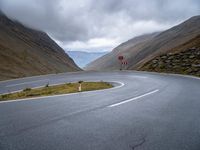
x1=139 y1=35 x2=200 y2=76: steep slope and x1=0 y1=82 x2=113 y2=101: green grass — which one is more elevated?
x1=139 y1=35 x2=200 y2=76: steep slope

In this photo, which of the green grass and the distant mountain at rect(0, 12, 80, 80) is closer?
the green grass

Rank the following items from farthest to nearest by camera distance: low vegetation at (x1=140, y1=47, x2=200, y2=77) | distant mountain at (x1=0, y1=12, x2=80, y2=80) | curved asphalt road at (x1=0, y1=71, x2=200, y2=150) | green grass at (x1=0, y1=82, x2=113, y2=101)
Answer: distant mountain at (x1=0, y1=12, x2=80, y2=80) → low vegetation at (x1=140, y1=47, x2=200, y2=77) → green grass at (x1=0, y1=82, x2=113, y2=101) → curved asphalt road at (x1=0, y1=71, x2=200, y2=150)

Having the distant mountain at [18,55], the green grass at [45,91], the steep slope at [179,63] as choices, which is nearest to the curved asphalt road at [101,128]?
the green grass at [45,91]

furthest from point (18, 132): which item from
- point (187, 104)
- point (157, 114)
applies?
point (187, 104)

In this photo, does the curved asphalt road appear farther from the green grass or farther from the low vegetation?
the low vegetation

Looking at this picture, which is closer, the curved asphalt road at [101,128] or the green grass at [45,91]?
the curved asphalt road at [101,128]

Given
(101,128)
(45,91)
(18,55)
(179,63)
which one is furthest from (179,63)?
(18,55)

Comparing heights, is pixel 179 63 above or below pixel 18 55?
below

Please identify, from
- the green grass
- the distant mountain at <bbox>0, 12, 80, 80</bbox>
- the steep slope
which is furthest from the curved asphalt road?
the distant mountain at <bbox>0, 12, 80, 80</bbox>

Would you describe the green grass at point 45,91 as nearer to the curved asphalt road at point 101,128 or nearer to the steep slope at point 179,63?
the curved asphalt road at point 101,128

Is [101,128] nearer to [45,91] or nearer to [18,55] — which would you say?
[45,91]

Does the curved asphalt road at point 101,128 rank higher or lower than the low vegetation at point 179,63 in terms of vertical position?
lower

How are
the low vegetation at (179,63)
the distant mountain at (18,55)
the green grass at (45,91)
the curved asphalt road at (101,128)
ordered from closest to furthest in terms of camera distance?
the curved asphalt road at (101,128)
the green grass at (45,91)
the low vegetation at (179,63)
the distant mountain at (18,55)

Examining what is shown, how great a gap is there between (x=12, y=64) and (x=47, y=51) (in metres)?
30.7
